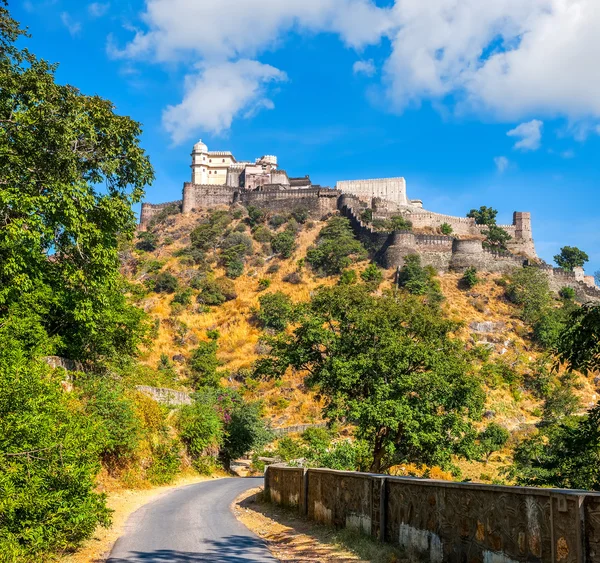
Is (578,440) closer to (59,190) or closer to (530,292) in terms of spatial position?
(59,190)

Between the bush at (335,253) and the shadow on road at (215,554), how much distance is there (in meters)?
57.8

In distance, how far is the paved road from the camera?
339 inches

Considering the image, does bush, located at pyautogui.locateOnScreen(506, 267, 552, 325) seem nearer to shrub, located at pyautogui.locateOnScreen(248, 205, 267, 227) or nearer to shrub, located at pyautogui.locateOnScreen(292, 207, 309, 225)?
shrub, located at pyautogui.locateOnScreen(292, 207, 309, 225)

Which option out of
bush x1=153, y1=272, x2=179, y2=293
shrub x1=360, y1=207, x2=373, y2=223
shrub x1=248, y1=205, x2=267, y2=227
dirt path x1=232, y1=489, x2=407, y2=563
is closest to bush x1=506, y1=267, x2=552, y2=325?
shrub x1=360, y1=207, x2=373, y2=223

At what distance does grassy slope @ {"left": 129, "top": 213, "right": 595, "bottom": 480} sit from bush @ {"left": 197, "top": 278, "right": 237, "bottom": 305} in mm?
944

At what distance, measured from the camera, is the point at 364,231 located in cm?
7331

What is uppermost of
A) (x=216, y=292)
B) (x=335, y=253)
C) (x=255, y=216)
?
(x=255, y=216)

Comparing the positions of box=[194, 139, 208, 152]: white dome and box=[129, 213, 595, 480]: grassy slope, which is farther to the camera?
box=[194, 139, 208, 152]: white dome

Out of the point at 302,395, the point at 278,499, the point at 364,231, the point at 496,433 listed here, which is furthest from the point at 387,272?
the point at 278,499

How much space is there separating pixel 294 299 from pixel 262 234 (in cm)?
1906

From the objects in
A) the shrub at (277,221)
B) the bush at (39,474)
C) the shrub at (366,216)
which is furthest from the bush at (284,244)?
the bush at (39,474)

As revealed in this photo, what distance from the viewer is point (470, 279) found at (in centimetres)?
6394

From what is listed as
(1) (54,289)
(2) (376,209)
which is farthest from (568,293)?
(1) (54,289)

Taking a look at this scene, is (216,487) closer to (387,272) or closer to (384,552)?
(384,552)
